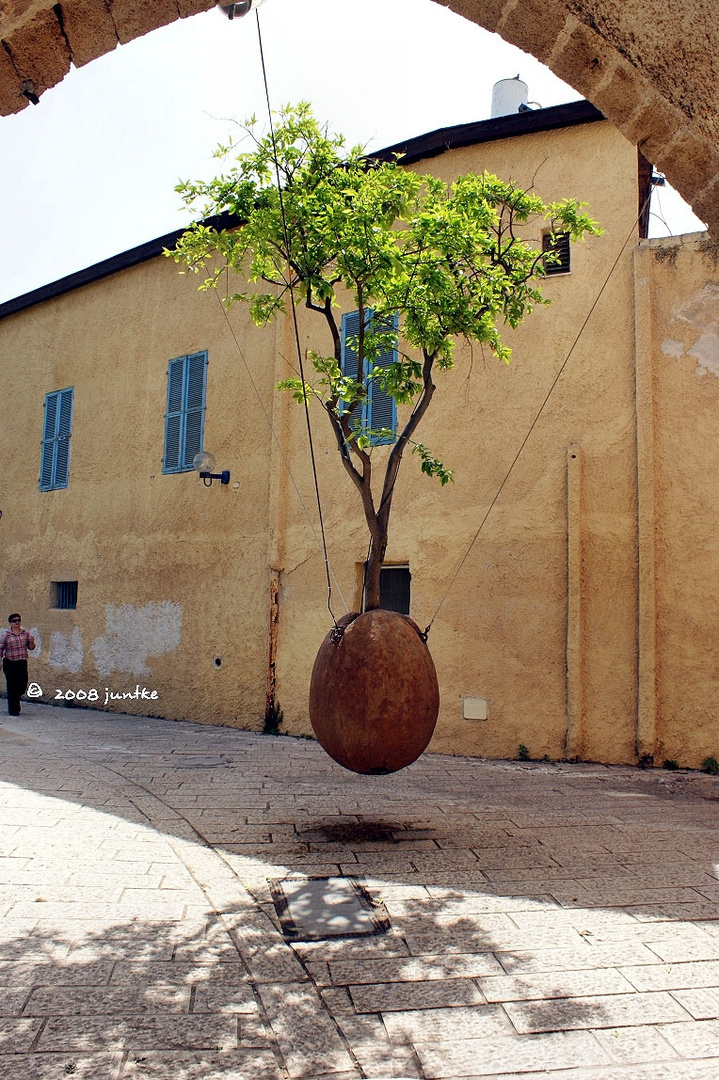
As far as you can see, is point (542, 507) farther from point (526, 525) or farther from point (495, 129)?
point (495, 129)

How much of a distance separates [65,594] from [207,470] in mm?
3696

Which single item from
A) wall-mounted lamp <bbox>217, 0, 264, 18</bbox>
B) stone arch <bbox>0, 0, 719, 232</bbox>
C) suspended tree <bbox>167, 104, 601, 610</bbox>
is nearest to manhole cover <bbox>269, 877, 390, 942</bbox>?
suspended tree <bbox>167, 104, 601, 610</bbox>

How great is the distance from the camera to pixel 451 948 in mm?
3291

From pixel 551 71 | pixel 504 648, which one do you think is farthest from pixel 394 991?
pixel 504 648

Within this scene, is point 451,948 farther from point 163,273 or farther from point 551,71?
point 163,273

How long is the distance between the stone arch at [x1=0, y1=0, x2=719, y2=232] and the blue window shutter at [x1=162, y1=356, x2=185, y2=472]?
8.42 metres

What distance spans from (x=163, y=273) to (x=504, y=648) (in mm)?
7144

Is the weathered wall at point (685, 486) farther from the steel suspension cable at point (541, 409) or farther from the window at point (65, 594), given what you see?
the window at point (65, 594)

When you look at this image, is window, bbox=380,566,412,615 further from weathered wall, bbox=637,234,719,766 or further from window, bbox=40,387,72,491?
window, bbox=40,387,72,491

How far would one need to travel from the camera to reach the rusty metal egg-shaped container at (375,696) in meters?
4.75

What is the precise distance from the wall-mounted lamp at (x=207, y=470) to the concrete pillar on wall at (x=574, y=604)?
4.29 meters

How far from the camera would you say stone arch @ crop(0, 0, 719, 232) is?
8.40ft

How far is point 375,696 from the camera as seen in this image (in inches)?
187

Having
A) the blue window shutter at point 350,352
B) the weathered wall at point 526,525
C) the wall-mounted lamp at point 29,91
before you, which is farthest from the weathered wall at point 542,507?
the wall-mounted lamp at point 29,91
